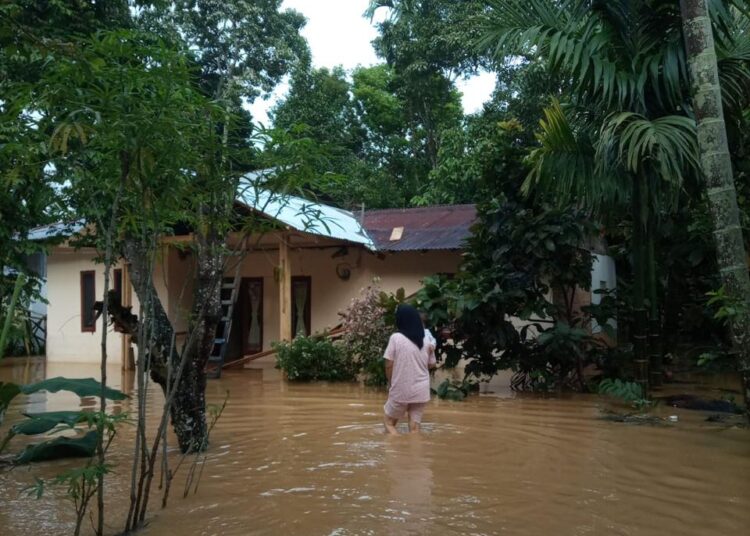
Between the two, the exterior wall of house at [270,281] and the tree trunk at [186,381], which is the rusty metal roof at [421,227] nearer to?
the exterior wall of house at [270,281]

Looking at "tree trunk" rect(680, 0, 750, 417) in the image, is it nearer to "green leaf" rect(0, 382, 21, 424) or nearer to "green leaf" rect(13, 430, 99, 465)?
"green leaf" rect(13, 430, 99, 465)

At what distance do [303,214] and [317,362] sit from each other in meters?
7.71

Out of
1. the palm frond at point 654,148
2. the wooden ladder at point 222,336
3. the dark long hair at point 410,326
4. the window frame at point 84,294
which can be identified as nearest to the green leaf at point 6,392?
the dark long hair at point 410,326

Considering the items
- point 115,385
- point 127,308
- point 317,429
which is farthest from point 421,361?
point 115,385

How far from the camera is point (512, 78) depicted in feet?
67.7

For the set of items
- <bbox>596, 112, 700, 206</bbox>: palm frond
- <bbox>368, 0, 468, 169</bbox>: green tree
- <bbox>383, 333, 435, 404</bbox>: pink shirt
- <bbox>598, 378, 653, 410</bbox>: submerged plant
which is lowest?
<bbox>598, 378, 653, 410</bbox>: submerged plant

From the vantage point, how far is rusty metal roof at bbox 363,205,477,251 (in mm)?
14392

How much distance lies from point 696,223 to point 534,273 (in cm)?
282

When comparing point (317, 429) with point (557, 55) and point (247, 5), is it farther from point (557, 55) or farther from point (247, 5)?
point (247, 5)

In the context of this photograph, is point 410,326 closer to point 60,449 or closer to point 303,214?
point 303,214

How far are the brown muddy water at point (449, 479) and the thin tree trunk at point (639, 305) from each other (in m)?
0.55

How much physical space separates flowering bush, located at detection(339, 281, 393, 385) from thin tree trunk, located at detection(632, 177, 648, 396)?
4011 mm

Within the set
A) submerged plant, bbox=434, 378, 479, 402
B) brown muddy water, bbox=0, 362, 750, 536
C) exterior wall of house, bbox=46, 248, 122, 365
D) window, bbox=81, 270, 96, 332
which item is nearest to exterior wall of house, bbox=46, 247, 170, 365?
exterior wall of house, bbox=46, 248, 122, 365

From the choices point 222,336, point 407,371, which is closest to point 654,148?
point 407,371
